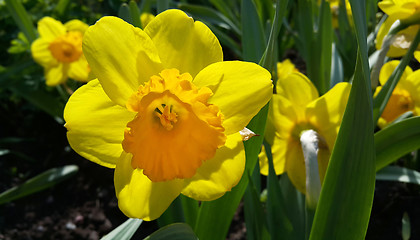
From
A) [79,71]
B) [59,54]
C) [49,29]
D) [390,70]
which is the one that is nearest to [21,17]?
[49,29]

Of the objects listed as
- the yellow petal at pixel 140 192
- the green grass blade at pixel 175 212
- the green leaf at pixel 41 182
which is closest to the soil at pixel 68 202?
the green leaf at pixel 41 182

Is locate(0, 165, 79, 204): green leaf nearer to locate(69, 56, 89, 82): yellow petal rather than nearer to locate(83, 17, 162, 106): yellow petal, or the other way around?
locate(69, 56, 89, 82): yellow petal

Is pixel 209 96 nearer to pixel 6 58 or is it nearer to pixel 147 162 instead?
pixel 147 162

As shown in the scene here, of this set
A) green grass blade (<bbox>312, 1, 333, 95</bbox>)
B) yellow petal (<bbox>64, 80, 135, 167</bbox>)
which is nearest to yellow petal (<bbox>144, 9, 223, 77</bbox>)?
yellow petal (<bbox>64, 80, 135, 167</bbox>)

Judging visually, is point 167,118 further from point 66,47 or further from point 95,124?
point 66,47

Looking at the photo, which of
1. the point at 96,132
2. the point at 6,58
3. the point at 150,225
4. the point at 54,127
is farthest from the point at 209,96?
the point at 6,58

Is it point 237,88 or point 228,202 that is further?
point 228,202
